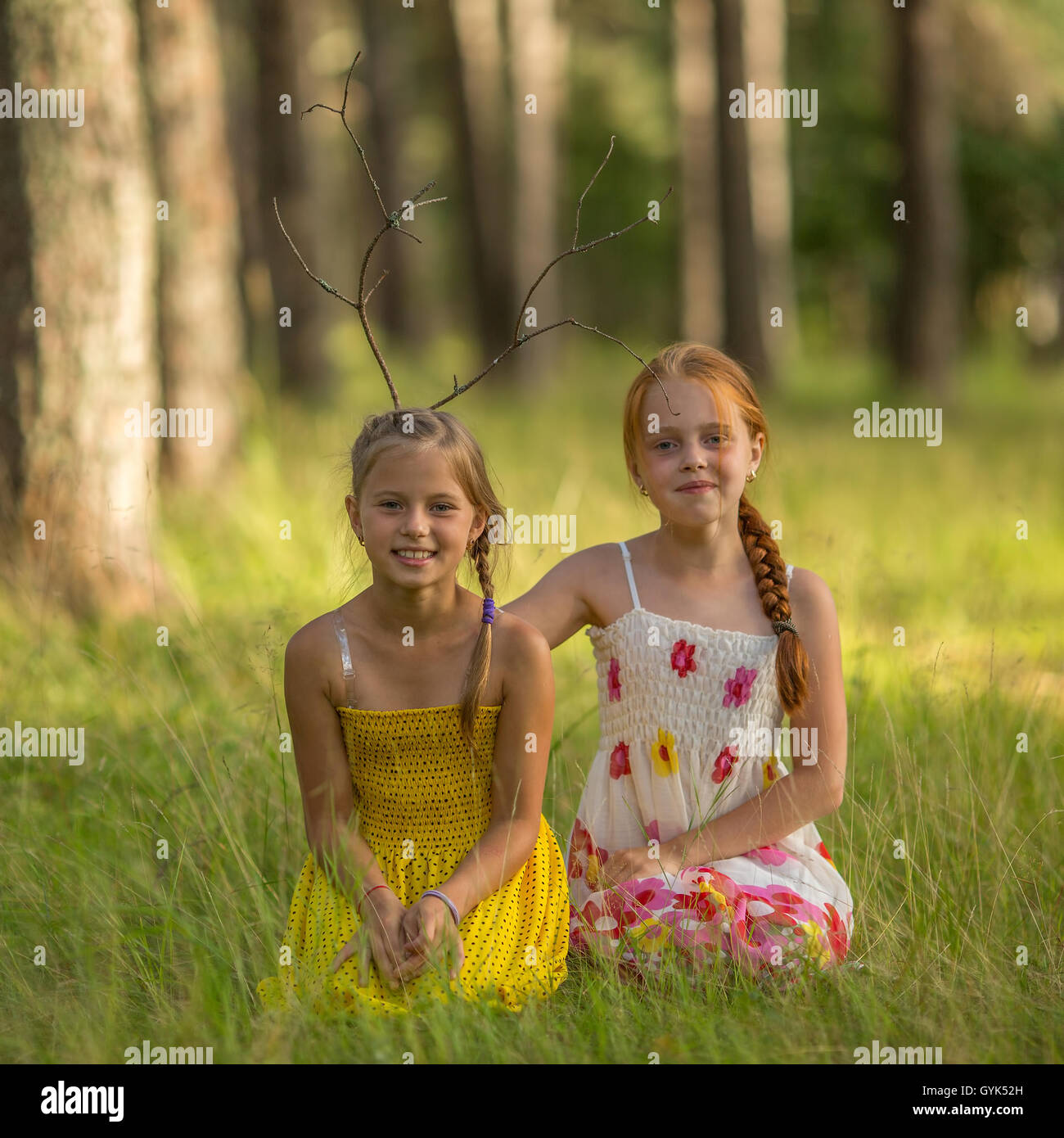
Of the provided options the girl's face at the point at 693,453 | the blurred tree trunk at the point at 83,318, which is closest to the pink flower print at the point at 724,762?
the girl's face at the point at 693,453

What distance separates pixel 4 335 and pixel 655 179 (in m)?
24.9

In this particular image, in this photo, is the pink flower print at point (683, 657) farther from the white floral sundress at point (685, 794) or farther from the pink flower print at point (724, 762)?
the pink flower print at point (724, 762)

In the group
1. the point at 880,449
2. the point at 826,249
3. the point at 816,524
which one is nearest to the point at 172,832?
the point at 816,524

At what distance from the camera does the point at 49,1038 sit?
2.66 meters

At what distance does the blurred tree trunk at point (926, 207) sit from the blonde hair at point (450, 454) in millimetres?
12037

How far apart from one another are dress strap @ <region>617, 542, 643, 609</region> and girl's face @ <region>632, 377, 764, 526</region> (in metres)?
0.18

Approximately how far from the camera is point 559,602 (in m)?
3.11

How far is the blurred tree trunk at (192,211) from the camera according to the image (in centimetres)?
786

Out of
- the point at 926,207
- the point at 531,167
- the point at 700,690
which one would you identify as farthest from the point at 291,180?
the point at 700,690

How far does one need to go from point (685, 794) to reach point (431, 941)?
774 millimetres

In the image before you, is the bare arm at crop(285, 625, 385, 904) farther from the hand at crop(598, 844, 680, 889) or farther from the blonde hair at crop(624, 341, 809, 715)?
the blonde hair at crop(624, 341, 809, 715)

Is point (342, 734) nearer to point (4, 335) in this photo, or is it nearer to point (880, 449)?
point (4, 335)

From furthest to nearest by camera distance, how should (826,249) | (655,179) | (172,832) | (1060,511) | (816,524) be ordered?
1. (655,179)
2. (826,249)
3. (1060,511)
4. (816,524)
5. (172,832)

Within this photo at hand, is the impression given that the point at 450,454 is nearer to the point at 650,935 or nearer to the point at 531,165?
the point at 650,935
